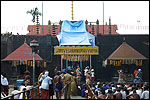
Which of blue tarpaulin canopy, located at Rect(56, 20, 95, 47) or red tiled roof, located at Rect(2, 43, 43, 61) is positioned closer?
red tiled roof, located at Rect(2, 43, 43, 61)

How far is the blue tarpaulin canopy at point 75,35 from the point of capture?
24.2 m

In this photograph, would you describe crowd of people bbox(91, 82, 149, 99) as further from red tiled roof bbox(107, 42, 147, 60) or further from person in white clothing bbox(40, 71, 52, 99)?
red tiled roof bbox(107, 42, 147, 60)

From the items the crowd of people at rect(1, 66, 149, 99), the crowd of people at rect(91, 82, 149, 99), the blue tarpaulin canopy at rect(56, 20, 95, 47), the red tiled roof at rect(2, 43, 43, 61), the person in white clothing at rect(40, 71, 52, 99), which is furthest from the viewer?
the blue tarpaulin canopy at rect(56, 20, 95, 47)

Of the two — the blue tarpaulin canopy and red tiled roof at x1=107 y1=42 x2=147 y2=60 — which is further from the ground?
the blue tarpaulin canopy

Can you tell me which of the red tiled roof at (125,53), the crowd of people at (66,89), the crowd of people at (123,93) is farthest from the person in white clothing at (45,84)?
the red tiled roof at (125,53)

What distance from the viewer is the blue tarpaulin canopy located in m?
24.2

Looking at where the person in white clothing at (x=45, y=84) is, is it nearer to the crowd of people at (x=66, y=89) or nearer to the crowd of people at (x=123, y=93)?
the crowd of people at (x=66, y=89)

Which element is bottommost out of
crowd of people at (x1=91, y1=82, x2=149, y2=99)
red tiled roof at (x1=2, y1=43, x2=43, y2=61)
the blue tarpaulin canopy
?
crowd of people at (x1=91, y1=82, x2=149, y2=99)

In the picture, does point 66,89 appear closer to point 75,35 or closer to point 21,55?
point 21,55

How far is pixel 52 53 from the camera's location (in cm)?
2733

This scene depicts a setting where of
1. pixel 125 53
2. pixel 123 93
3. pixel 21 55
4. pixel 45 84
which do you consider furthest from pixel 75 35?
pixel 123 93

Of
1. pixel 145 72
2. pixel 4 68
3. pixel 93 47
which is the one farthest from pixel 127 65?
pixel 4 68

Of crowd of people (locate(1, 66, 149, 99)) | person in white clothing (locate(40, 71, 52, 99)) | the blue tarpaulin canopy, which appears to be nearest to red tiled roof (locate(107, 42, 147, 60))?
the blue tarpaulin canopy

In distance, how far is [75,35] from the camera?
24844mm
